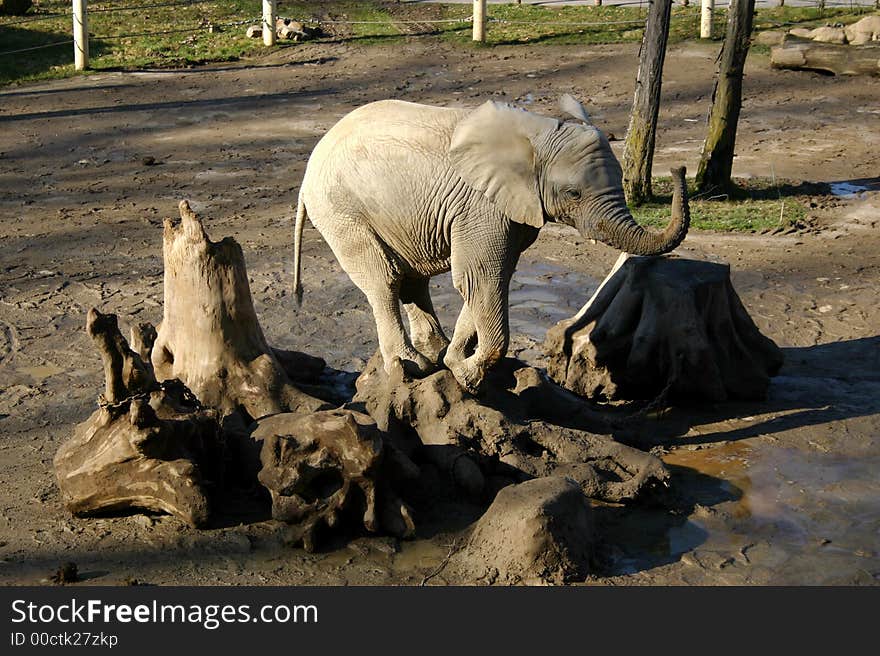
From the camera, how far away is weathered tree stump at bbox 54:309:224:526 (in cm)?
618

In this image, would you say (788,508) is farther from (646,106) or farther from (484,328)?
(646,106)

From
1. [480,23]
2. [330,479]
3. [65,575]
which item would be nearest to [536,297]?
[330,479]

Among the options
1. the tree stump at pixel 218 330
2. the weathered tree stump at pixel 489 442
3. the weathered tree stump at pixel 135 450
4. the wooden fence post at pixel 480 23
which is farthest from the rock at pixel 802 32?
the weathered tree stump at pixel 135 450

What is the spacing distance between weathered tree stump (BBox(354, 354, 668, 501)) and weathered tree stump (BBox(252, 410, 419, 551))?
535 millimetres

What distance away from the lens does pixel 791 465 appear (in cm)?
706

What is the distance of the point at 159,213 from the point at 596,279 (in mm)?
4650

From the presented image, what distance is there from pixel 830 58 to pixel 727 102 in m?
5.86

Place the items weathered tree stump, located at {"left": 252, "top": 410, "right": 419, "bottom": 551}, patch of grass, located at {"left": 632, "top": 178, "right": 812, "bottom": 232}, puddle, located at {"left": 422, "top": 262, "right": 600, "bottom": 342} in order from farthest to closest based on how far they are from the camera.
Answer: patch of grass, located at {"left": 632, "top": 178, "right": 812, "bottom": 232} → puddle, located at {"left": 422, "top": 262, "right": 600, "bottom": 342} → weathered tree stump, located at {"left": 252, "top": 410, "right": 419, "bottom": 551}

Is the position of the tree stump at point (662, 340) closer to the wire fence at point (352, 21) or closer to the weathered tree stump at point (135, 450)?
the weathered tree stump at point (135, 450)

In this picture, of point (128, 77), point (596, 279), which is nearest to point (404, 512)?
point (596, 279)

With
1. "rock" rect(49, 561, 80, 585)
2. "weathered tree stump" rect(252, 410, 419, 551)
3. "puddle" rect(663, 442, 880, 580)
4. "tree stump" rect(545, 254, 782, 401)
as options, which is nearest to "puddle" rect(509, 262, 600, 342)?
"tree stump" rect(545, 254, 782, 401)

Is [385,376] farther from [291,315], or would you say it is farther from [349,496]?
[291,315]

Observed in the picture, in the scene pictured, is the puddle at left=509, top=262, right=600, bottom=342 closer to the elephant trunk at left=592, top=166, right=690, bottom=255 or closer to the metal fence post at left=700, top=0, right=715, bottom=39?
the elephant trunk at left=592, top=166, right=690, bottom=255

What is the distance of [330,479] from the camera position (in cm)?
620
